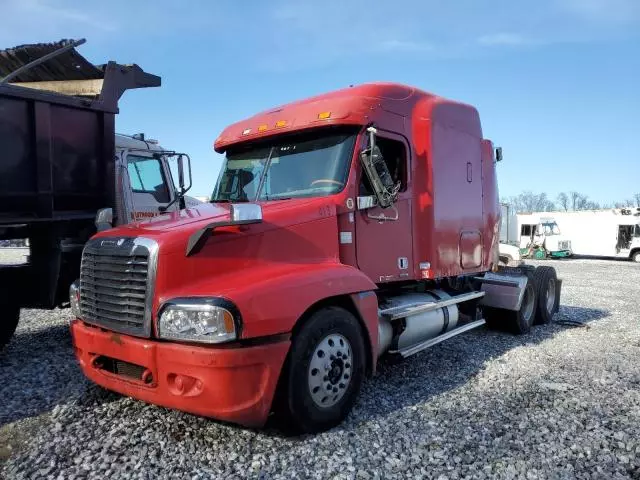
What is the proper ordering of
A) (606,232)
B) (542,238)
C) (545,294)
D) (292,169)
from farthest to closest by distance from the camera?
(542,238) < (606,232) < (545,294) < (292,169)

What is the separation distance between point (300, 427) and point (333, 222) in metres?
1.82

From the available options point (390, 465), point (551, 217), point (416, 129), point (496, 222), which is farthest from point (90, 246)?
point (551, 217)

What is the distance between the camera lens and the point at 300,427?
384 centimetres

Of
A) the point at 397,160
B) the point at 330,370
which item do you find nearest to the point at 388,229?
the point at 397,160

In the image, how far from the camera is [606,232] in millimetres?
33406

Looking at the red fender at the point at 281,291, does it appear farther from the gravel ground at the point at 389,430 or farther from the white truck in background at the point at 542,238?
the white truck in background at the point at 542,238

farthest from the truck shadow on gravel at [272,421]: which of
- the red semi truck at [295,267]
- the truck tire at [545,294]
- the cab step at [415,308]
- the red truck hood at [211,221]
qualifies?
the red truck hood at [211,221]

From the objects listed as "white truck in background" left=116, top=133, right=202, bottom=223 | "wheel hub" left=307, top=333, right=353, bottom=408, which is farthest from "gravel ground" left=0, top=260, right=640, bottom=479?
"white truck in background" left=116, top=133, right=202, bottom=223

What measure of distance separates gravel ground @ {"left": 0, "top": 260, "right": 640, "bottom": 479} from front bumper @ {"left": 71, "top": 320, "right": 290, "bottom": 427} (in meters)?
0.40

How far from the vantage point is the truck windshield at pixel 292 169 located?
479cm

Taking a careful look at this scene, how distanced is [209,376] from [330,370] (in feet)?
3.58

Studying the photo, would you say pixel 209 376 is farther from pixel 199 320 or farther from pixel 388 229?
pixel 388 229

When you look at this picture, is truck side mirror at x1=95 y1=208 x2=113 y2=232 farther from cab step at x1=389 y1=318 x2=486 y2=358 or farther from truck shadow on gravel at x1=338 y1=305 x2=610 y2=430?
cab step at x1=389 y1=318 x2=486 y2=358

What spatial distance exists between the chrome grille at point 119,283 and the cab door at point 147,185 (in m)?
3.67
